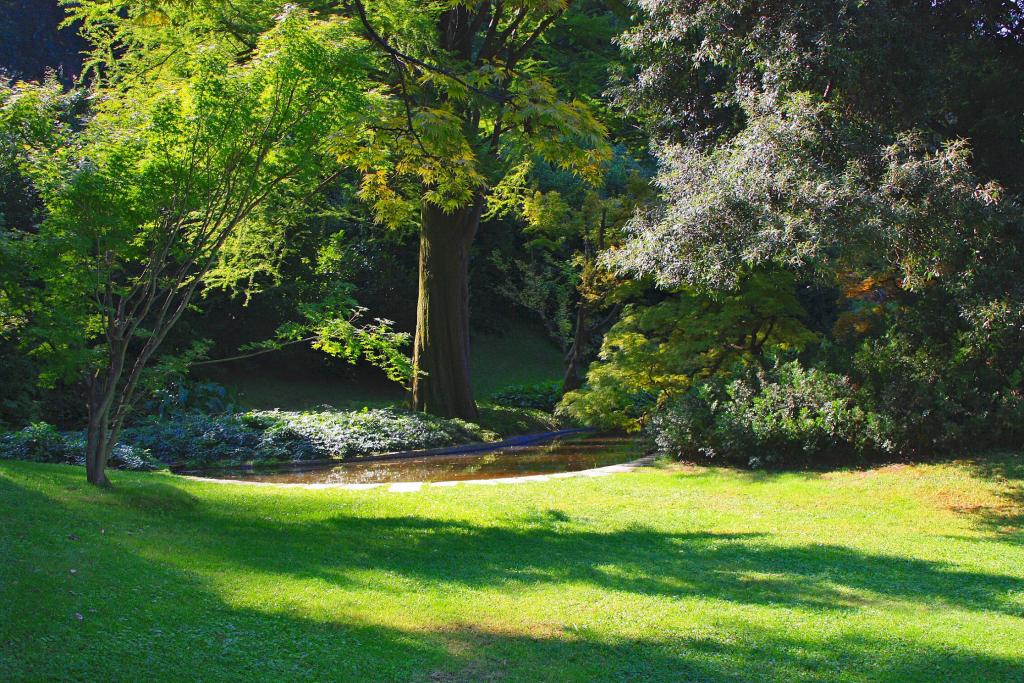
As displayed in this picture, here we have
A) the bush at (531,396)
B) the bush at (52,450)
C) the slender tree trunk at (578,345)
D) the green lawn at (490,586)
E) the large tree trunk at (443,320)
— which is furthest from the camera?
the bush at (531,396)

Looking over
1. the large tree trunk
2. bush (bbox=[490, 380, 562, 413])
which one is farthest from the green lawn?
bush (bbox=[490, 380, 562, 413])

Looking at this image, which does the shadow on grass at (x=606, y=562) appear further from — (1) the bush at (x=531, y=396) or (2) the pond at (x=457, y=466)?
(1) the bush at (x=531, y=396)

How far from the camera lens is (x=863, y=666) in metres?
4.35

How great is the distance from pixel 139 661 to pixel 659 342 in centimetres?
1207

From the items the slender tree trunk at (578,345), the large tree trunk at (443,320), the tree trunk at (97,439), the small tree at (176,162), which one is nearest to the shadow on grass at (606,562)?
the tree trunk at (97,439)

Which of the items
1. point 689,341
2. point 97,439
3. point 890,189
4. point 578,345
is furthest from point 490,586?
point 578,345

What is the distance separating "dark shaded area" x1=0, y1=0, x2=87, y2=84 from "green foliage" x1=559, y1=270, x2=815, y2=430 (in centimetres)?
2108

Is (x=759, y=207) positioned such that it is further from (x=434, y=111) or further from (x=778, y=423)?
(x=434, y=111)

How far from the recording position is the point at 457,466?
42.2ft

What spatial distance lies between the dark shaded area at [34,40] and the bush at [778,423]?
77.0 ft

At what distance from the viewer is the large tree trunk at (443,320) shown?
1611cm

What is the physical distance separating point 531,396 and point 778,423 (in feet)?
34.1

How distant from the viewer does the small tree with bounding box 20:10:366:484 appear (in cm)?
648

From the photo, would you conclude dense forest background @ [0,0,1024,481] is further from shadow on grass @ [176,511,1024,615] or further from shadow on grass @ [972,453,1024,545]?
shadow on grass @ [176,511,1024,615]
